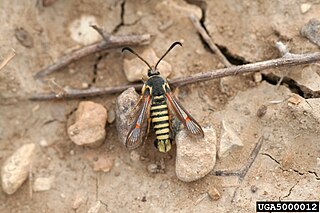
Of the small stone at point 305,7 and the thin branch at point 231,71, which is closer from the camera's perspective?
the thin branch at point 231,71

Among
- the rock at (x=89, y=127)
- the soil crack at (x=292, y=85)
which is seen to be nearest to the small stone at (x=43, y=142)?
the rock at (x=89, y=127)

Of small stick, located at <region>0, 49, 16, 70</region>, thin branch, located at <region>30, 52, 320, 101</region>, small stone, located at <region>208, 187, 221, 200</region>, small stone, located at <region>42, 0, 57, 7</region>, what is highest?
small stone, located at <region>42, 0, 57, 7</region>

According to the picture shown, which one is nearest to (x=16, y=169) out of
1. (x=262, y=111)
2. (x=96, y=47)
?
(x=96, y=47)

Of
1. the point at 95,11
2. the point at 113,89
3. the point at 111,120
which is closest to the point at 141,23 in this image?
the point at 95,11

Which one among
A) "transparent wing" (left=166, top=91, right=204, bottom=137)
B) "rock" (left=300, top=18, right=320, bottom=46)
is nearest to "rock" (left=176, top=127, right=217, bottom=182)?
"transparent wing" (left=166, top=91, right=204, bottom=137)

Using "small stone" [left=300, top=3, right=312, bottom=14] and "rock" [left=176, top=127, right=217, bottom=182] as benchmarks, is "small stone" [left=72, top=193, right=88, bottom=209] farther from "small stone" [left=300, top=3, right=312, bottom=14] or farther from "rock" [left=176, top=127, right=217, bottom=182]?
"small stone" [left=300, top=3, right=312, bottom=14]

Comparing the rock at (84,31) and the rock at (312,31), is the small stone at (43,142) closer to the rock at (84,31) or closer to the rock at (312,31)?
the rock at (84,31)

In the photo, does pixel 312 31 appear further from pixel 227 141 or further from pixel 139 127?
pixel 139 127
